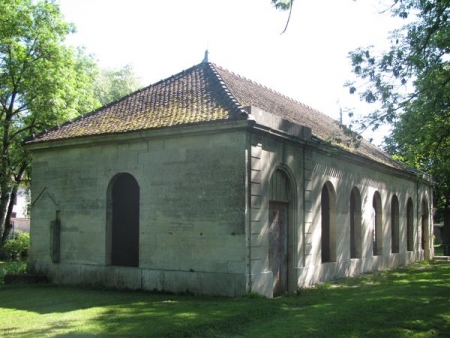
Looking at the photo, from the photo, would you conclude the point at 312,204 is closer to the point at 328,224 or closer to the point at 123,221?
the point at 328,224

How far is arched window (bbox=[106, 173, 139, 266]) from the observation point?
14.8 metres

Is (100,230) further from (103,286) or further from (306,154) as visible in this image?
(306,154)

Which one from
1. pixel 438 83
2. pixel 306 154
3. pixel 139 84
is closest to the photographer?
pixel 438 83

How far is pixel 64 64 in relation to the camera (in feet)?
87.7

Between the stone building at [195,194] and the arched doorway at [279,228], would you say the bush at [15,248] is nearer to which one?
the stone building at [195,194]

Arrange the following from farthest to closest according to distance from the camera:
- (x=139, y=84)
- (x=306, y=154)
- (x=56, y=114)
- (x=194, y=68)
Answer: (x=139, y=84) < (x=56, y=114) < (x=194, y=68) < (x=306, y=154)

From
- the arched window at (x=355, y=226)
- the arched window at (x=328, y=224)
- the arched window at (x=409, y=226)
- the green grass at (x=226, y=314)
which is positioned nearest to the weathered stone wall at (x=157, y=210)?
the green grass at (x=226, y=314)

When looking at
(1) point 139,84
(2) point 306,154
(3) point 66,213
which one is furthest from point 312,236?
(1) point 139,84

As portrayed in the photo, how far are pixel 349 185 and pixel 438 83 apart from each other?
728 centimetres

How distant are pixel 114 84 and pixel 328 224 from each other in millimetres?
29806

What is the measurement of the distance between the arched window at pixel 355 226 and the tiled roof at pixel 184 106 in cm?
226

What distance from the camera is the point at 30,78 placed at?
25266mm

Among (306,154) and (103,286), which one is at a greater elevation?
(306,154)

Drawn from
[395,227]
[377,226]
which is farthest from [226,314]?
[395,227]
